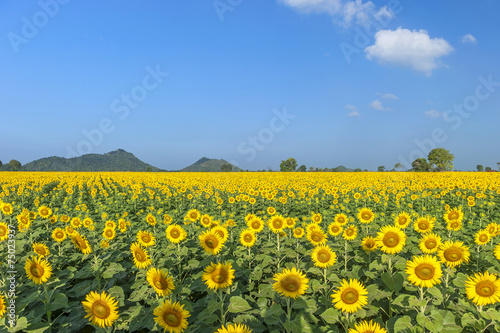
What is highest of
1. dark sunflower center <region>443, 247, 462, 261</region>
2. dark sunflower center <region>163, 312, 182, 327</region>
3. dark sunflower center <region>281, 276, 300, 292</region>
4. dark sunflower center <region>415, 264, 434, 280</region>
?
dark sunflower center <region>443, 247, 462, 261</region>

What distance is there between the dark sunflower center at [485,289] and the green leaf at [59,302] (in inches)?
232

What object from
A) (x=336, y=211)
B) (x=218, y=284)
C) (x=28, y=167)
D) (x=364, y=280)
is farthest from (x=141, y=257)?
(x=28, y=167)

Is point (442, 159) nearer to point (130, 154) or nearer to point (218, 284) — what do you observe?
point (218, 284)

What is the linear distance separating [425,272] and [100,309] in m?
4.11

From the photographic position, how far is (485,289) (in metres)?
3.40

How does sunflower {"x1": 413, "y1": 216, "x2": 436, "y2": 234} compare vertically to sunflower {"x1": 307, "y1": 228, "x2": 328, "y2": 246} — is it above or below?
above

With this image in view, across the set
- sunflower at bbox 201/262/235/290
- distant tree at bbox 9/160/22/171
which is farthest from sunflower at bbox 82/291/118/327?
distant tree at bbox 9/160/22/171

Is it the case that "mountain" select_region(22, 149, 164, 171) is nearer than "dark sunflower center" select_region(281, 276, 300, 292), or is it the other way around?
"dark sunflower center" select_region(281, 276, 300, 292)

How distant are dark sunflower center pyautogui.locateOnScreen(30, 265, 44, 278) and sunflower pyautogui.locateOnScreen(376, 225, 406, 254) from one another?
5.61 meters

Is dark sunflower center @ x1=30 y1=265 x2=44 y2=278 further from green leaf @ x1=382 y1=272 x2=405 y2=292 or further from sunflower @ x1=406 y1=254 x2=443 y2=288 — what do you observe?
sunflower @ x1=406 y1=254 x2=443 y2=288

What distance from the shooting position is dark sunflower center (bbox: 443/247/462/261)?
4.13 metres

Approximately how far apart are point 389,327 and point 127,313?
3639 millimetres

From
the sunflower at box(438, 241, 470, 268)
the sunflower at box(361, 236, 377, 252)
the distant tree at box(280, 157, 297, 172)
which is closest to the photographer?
the sunflower at box(438, 241, 470, 268)

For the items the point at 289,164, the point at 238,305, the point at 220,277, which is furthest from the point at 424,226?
the point at 289,164
